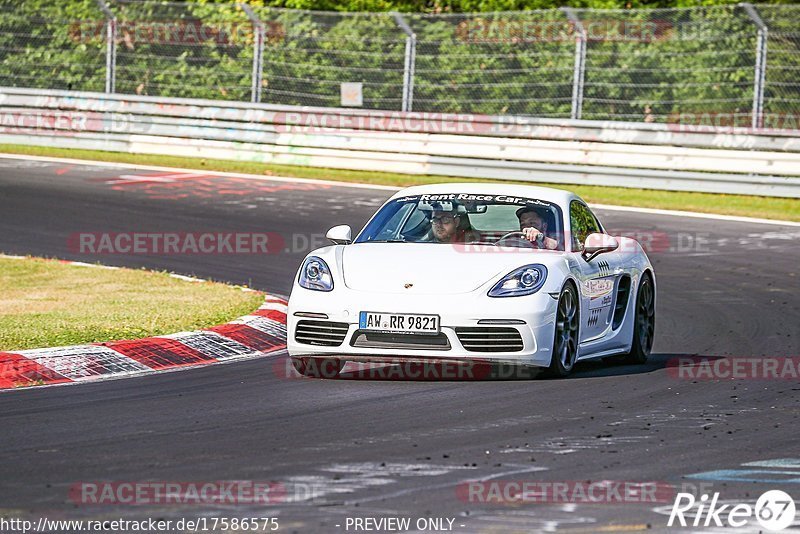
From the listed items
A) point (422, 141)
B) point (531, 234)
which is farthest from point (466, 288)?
point (422, 141)

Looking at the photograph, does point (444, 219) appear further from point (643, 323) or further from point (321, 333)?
point (643, 323)

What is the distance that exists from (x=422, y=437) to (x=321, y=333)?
208cm

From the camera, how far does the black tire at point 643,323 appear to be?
11.0 meters

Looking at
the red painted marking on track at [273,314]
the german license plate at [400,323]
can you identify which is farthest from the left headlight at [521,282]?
the red painted marking on track at [273,314]

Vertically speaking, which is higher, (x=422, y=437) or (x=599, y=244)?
(x=599, y=244)

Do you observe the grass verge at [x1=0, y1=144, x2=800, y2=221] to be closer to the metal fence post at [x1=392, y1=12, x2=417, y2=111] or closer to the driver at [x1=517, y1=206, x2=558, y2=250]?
the metal fence post at [x1=392, y1=12, x2=417, y2=111]

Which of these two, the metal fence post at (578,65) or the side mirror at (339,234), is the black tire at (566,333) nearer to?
the side mirror at (339,234)

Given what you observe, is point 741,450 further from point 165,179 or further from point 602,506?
point 165,179

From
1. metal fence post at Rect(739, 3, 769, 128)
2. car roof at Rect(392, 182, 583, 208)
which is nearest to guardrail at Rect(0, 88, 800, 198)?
metal fence post at Rect(739, 3, 769, 128)

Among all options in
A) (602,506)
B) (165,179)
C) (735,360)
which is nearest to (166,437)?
(602,506)

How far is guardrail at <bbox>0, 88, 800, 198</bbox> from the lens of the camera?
2250 centimetres

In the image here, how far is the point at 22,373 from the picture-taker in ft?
30.3

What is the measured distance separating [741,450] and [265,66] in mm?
19358

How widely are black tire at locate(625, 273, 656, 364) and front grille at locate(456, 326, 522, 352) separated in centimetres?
197
